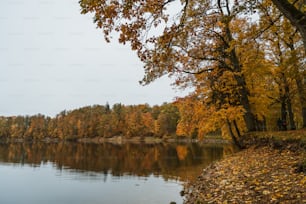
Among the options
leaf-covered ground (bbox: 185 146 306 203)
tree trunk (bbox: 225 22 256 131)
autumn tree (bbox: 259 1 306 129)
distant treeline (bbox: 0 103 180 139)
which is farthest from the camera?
distant treeline (bbox: 0 103 180 139)

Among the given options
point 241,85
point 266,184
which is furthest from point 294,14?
point 241,85

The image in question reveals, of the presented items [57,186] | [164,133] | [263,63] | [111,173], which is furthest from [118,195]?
[164,133]

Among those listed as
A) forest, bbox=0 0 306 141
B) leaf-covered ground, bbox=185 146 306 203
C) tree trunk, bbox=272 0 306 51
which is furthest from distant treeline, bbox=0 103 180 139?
tree trunk, bbox=272 0 306 51

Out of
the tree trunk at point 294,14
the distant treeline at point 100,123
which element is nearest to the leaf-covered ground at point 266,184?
the tree trunk at point 294,14

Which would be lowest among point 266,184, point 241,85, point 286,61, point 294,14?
point 266,184

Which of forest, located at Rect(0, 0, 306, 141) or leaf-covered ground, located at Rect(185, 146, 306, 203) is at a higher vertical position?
forest, located at Rect(0, 0, 306, 141)

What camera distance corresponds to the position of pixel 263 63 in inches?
691

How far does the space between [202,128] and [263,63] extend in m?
7.02

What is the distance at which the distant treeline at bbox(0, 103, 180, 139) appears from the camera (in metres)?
99.9

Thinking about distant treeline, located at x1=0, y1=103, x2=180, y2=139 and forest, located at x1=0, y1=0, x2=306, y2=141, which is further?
distant treeline, located at x1=0, y1=103, x2=180, y2=139

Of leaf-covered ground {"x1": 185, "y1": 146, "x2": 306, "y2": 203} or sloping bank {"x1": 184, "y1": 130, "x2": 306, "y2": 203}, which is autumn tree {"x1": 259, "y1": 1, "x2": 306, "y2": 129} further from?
leaf-covered ground {"x1": 185, "y1": 146, "x2": 306, "y2": 203}

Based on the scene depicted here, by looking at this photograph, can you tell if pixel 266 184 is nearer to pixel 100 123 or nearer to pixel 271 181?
pixel 271 181

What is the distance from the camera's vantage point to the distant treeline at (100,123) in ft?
328

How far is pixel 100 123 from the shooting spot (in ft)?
372
